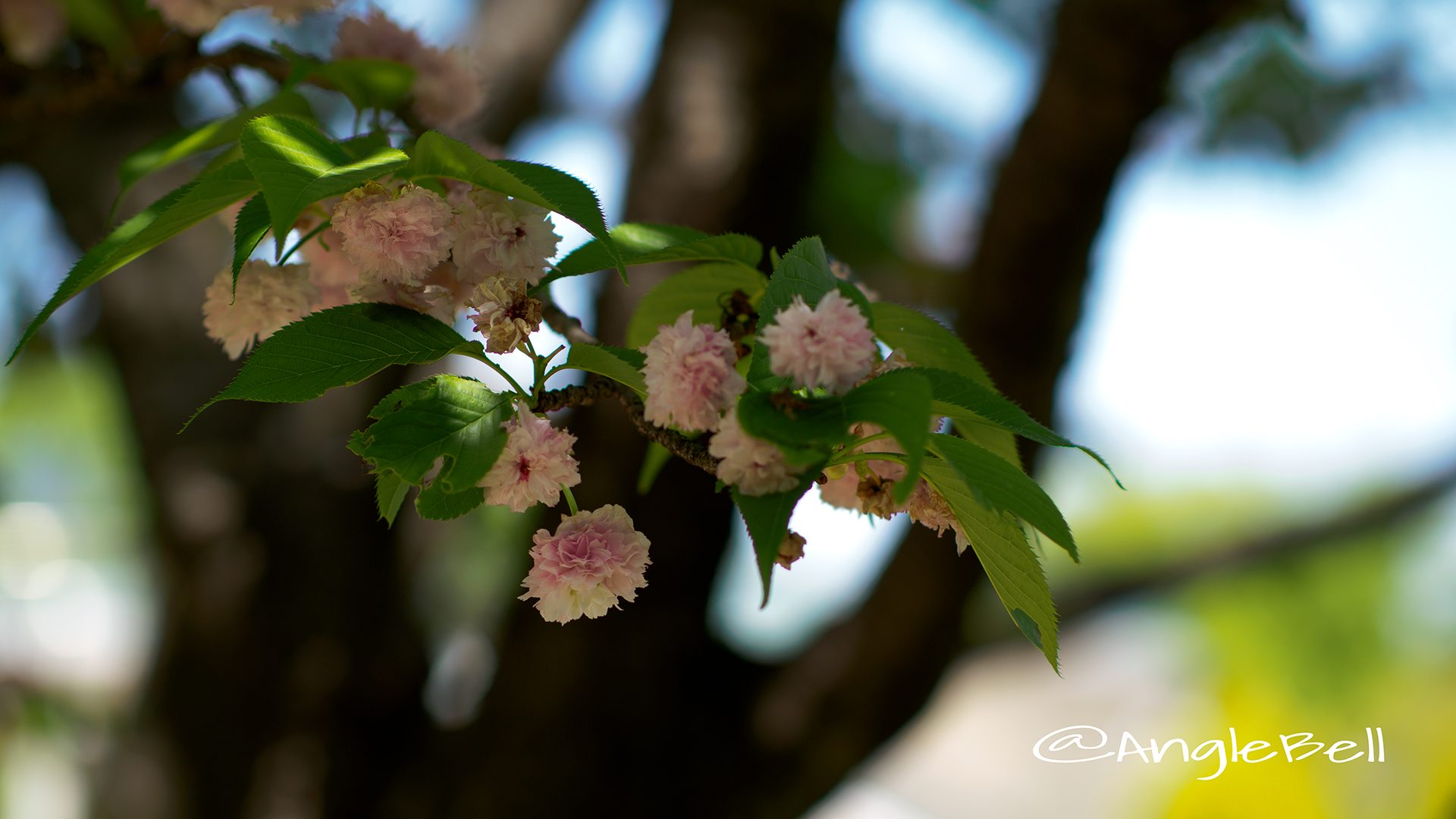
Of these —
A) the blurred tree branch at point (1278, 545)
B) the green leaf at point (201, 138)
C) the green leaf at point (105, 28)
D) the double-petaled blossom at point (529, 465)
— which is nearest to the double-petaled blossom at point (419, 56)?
the green leaf at point (201, 138)

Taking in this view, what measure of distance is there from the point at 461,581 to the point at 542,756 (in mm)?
2546

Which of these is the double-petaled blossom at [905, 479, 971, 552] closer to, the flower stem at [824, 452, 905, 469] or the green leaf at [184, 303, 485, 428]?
the flower stem at [824, 452, 905, 469]

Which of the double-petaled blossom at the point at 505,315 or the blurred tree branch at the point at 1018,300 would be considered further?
the blurred tree branch at the point at 1018,300

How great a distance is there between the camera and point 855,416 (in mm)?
285

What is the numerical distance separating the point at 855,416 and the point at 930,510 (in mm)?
104

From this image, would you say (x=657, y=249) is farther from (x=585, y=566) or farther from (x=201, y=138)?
(x=201, y=138)

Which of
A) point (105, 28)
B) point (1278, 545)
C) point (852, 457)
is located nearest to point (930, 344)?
point (852, 457)

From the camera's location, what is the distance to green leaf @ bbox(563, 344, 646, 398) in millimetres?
338

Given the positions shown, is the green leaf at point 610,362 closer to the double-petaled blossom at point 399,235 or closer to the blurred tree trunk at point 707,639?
the double-petaled blossom at point 399,235

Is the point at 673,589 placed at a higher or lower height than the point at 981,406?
lower

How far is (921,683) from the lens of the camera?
4.10ft

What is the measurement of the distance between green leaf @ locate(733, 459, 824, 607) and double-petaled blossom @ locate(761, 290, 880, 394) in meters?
0.03

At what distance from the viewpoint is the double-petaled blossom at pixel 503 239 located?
0.38 m

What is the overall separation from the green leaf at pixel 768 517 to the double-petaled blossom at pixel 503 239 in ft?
0.48
